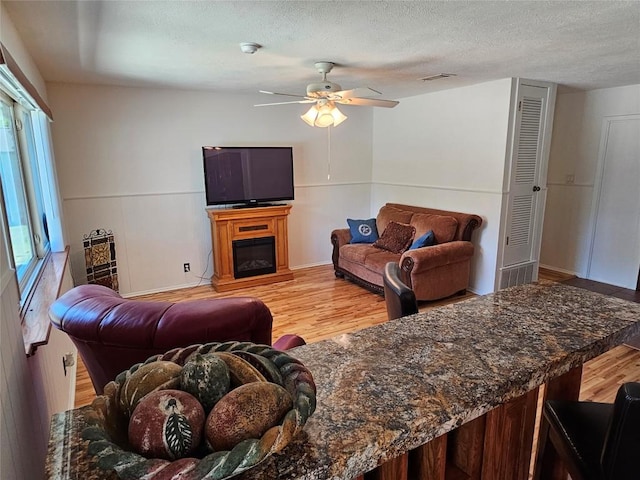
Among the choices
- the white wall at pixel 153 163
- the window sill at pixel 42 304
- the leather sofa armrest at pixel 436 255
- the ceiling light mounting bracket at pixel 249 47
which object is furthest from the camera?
the white wall at pixel 153 163

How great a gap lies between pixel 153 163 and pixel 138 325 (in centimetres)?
357

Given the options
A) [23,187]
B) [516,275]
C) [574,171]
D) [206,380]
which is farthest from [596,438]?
[574,171]

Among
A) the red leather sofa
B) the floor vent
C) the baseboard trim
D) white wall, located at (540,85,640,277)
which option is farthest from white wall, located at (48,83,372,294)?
the baseboard trim

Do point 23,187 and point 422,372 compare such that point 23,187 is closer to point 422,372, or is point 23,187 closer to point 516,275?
point 422,372

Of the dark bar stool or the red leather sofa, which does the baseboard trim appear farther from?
the red leather sofa

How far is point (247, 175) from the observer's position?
15.8 feet

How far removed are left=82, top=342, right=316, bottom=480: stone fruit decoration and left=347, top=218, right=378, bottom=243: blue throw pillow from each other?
4366 mm

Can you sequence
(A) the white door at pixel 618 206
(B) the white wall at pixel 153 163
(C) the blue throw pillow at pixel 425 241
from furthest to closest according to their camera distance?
(A) the white door at pixel 618 206
(C) the blue throw pillow at pixel 425 241
(B) the white wall at pixel 153 163

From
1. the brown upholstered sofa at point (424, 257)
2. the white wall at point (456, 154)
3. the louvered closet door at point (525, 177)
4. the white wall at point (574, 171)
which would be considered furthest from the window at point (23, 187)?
the white wall at point (574, 171)

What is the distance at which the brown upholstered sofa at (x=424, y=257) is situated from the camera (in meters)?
4.00

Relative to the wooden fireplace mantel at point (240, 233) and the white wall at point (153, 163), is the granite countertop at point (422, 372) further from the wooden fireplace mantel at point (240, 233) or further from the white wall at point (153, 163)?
the white wall at point (153, 163)

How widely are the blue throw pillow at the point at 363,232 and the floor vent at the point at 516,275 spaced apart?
158 centimetres

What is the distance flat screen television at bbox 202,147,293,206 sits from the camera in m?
4.63

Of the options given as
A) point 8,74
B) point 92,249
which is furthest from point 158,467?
point 92,249
